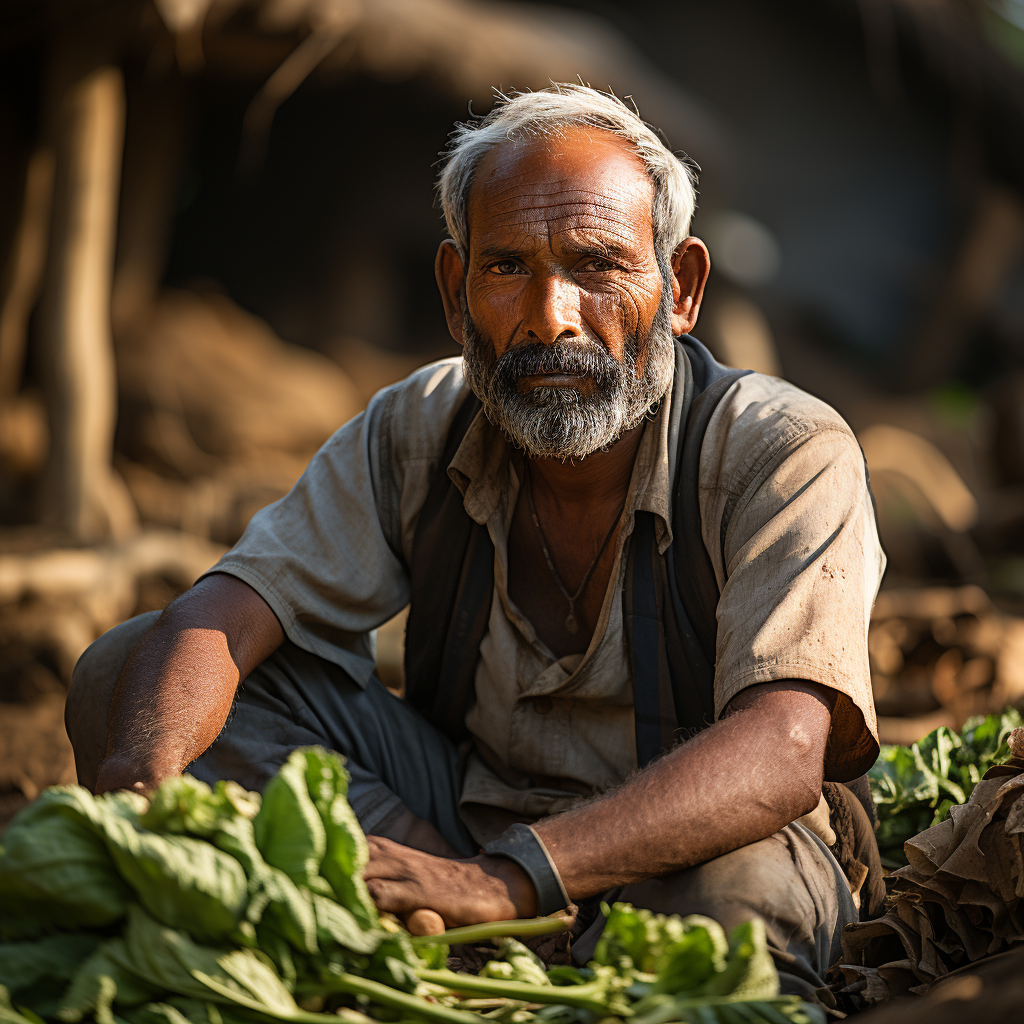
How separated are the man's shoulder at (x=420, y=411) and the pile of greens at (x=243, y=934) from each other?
1180mm

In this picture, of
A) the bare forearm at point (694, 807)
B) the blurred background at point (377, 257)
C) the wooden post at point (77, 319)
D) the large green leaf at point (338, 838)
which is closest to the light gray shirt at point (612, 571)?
the bare forearm at point (694, 807)

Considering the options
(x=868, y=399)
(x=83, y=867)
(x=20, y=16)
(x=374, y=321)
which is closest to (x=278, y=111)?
(x=374, y=321)

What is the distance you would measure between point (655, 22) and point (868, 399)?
495cm

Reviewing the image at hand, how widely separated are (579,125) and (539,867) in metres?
1.53

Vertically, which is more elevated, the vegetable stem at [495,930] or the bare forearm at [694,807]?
the bare forearm at [694,807]

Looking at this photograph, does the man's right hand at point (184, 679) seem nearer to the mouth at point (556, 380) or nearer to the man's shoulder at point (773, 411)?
the mouth at point (556, 380)

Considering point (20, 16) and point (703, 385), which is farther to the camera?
point (20, 16)

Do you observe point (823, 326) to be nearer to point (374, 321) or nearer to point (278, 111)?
point (374, 321)

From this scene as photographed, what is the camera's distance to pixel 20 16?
6051mm

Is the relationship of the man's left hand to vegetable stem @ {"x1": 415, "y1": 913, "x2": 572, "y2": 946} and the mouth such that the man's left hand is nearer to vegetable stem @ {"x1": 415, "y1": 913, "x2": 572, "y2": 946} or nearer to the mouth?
vegetable stem @ {"x1": 415, "y1": 913, "x2": 572, "y2": 946}

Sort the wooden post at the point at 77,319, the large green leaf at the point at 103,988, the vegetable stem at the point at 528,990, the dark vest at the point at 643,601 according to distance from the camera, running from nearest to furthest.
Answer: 1. the large green leaf at the point at 103,988
2. the vegetable stem at the point at 528,990
3. the dark vest at the point at 643,601
4. the wooden post at the point at 77,319

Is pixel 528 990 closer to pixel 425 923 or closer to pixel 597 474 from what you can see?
pixel 425 923

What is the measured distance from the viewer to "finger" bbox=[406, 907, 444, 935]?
1.64 m

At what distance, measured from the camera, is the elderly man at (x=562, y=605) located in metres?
1.77
